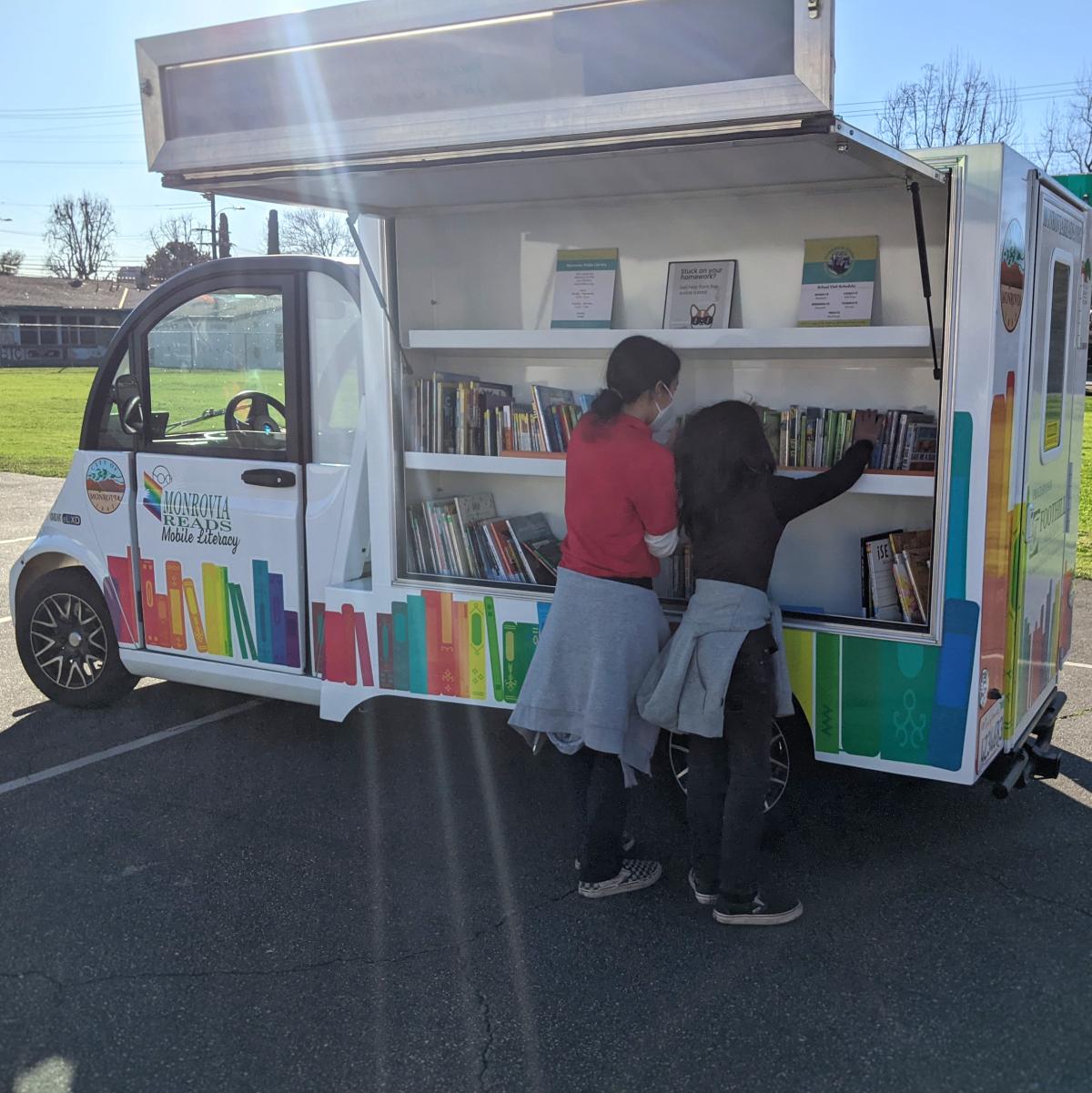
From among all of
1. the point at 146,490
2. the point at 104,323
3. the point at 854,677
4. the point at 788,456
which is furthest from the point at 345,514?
the point at 104,323

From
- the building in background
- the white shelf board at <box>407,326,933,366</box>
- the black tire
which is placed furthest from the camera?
the building in background

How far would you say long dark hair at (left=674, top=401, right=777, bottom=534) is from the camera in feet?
11.8

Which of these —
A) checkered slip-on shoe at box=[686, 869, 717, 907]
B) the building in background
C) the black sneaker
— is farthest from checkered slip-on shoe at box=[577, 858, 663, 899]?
the building in background

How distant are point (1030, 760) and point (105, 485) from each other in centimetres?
422

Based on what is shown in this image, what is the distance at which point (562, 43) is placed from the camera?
10.6ft

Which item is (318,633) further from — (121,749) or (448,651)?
(121,749)

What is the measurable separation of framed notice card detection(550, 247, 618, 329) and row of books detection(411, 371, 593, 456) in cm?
32

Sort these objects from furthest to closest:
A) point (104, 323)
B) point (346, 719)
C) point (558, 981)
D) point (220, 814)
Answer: point (104, 323)
point (346, 719)
point (220, 814)
point (558, 981)

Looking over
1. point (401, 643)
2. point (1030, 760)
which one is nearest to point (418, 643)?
point (401, 643)

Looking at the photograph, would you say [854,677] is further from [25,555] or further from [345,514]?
[25,555]

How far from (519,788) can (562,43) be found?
2947mm

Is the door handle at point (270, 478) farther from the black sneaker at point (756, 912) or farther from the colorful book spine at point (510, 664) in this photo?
the black sneaker at point (756, 912)

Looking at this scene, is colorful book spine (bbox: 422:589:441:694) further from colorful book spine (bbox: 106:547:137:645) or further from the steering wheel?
colorful book spine (bbox: 106:547:137:645)

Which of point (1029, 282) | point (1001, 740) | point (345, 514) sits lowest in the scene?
point (1001, 740)
